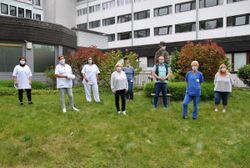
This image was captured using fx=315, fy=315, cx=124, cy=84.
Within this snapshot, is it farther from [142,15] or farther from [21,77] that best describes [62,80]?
[142,15]

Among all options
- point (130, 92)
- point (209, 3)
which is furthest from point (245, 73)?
point (209, 3)

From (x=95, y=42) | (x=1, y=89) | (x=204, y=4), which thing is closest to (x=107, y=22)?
(x=95, y=42)

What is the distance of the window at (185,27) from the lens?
129ft

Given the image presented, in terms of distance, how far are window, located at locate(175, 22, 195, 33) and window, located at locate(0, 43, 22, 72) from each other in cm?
2530

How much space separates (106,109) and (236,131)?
13.7 ft

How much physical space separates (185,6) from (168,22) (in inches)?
125

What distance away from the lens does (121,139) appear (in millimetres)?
7445

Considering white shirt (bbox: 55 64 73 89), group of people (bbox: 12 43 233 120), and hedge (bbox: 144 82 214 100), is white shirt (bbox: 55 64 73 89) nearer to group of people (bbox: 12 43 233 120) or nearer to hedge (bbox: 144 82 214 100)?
group of people (bbox: 12 43 233 120)

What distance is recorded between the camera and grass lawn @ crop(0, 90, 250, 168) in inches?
256

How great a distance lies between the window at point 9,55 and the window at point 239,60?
53.3 feet

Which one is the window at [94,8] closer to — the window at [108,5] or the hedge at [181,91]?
the window at [108,5]

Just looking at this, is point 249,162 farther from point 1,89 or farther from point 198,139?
point 1,89

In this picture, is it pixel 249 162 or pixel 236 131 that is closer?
pixel 249 162

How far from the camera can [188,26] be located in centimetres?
3969
